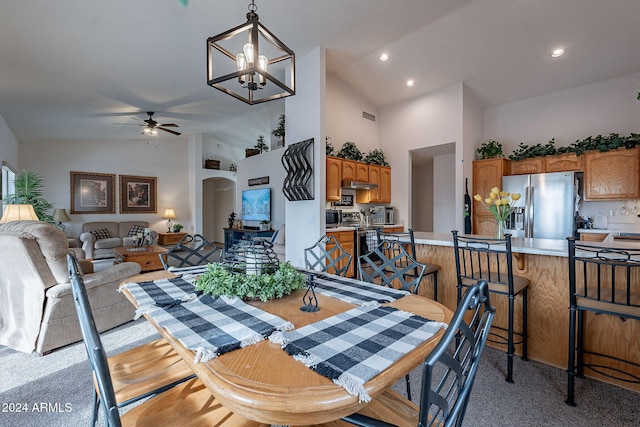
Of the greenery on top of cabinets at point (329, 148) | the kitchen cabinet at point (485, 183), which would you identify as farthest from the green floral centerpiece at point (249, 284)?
the kitchen cabinet at point (485, 183)

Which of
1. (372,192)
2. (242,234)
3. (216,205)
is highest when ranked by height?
(372,192)

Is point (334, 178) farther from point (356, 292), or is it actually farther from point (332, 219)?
point (356, 292)

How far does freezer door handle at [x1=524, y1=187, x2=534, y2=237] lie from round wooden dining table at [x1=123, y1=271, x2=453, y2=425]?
4.85 m

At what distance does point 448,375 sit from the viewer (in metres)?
0.74

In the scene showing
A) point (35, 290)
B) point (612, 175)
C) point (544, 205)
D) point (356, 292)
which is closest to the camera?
point (356, 292)

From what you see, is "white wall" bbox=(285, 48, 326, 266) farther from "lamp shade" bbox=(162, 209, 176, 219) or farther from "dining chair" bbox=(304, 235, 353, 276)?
"lamp shade" bbox=(162, 209, 176, 219)

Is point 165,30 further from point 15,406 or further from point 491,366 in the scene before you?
point 491,366

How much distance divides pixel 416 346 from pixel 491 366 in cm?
180

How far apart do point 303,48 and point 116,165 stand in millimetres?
5958

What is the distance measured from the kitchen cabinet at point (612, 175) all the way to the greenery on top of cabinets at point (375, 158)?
3179mm

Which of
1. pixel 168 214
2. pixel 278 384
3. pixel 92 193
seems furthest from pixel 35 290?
pixel 168 214

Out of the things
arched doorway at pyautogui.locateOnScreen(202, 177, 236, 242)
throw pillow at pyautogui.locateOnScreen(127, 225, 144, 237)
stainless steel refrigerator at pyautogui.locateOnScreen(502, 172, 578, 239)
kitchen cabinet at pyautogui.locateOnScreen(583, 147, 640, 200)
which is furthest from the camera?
arched doorway at pyautogui.locateOnScreen(202, 177, 236, 242)

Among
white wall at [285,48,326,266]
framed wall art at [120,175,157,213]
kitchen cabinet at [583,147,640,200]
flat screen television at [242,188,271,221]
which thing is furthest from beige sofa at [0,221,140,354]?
kitchen cabinet at [583,147,640,200]

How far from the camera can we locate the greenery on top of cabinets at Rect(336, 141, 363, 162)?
5.12m
